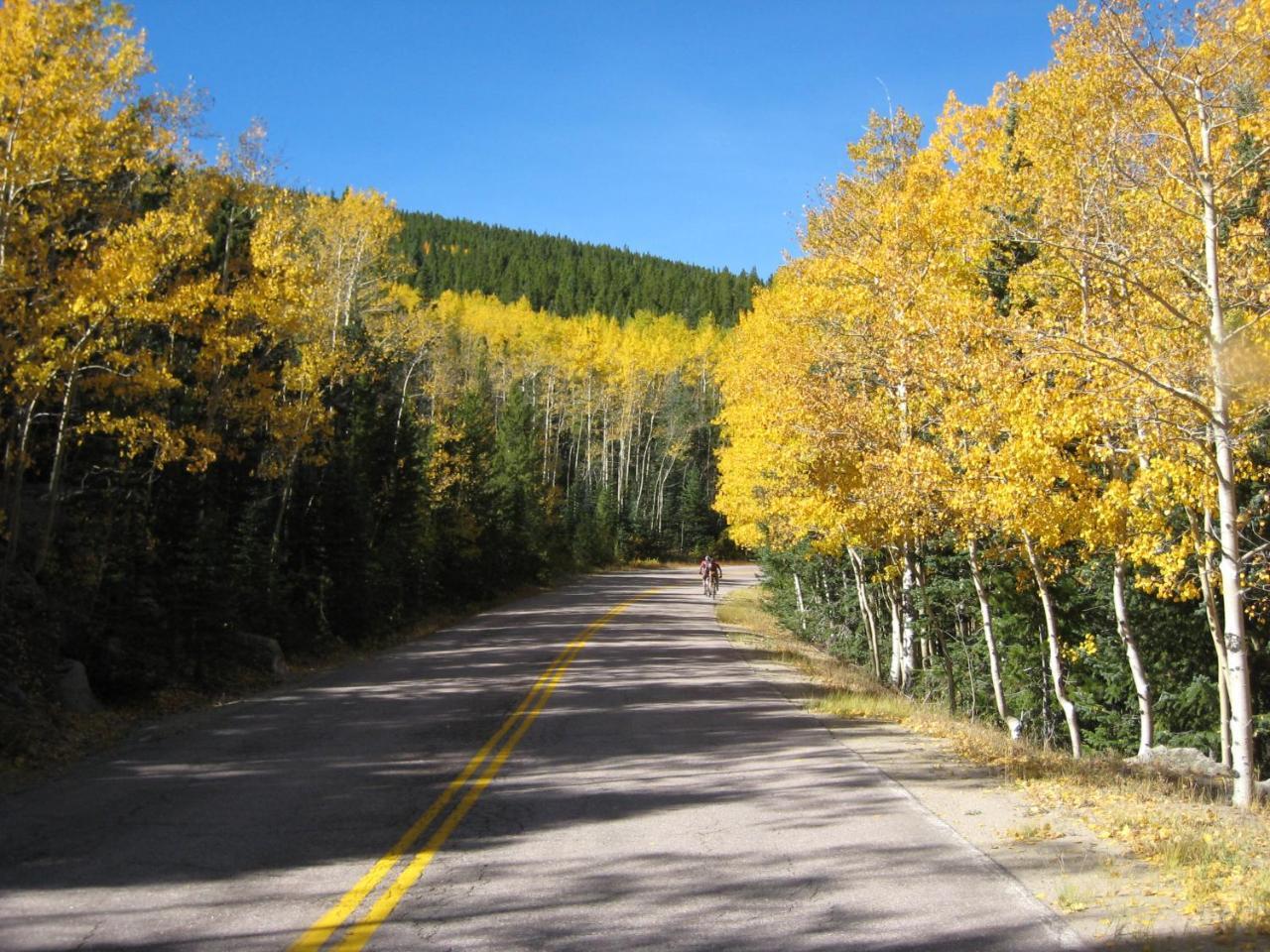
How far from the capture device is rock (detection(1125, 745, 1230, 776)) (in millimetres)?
12578

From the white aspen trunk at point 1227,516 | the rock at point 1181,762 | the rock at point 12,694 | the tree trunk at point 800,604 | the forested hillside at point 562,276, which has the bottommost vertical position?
the rock at point 1181,762

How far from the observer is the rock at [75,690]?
11.7 meters

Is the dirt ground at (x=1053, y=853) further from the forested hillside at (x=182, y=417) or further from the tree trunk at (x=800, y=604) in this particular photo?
the tree trunk at (x=800, y=604)

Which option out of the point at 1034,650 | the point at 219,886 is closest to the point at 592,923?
the point at 219,886

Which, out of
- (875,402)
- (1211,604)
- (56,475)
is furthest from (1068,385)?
(56,475)

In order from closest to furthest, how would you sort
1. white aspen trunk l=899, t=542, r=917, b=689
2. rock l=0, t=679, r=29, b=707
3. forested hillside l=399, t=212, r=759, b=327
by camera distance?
rock l=0, t=679, r=29, b=707
white aspen trunk l=899, t=542, r=917, b=689
forested hillside l=399, t=212, r=759, b=327

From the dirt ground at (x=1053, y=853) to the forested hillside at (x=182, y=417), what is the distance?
8.87 meters

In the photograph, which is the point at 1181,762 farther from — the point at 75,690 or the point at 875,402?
the point at 75,690

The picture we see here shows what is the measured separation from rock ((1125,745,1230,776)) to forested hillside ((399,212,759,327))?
325ft

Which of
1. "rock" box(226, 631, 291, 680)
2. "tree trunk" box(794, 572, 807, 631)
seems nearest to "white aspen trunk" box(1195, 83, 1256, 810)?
"rock" box(226, 631, 291, 680)

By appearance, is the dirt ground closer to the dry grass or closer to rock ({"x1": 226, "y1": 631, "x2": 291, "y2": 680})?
the dry grass

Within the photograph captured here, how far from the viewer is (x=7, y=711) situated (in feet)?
32.9

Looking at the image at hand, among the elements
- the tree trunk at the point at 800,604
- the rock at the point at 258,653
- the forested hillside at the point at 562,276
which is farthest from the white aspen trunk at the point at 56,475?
the forested hillside at the point at 562,276

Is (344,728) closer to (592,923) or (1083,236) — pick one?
(592,923)
